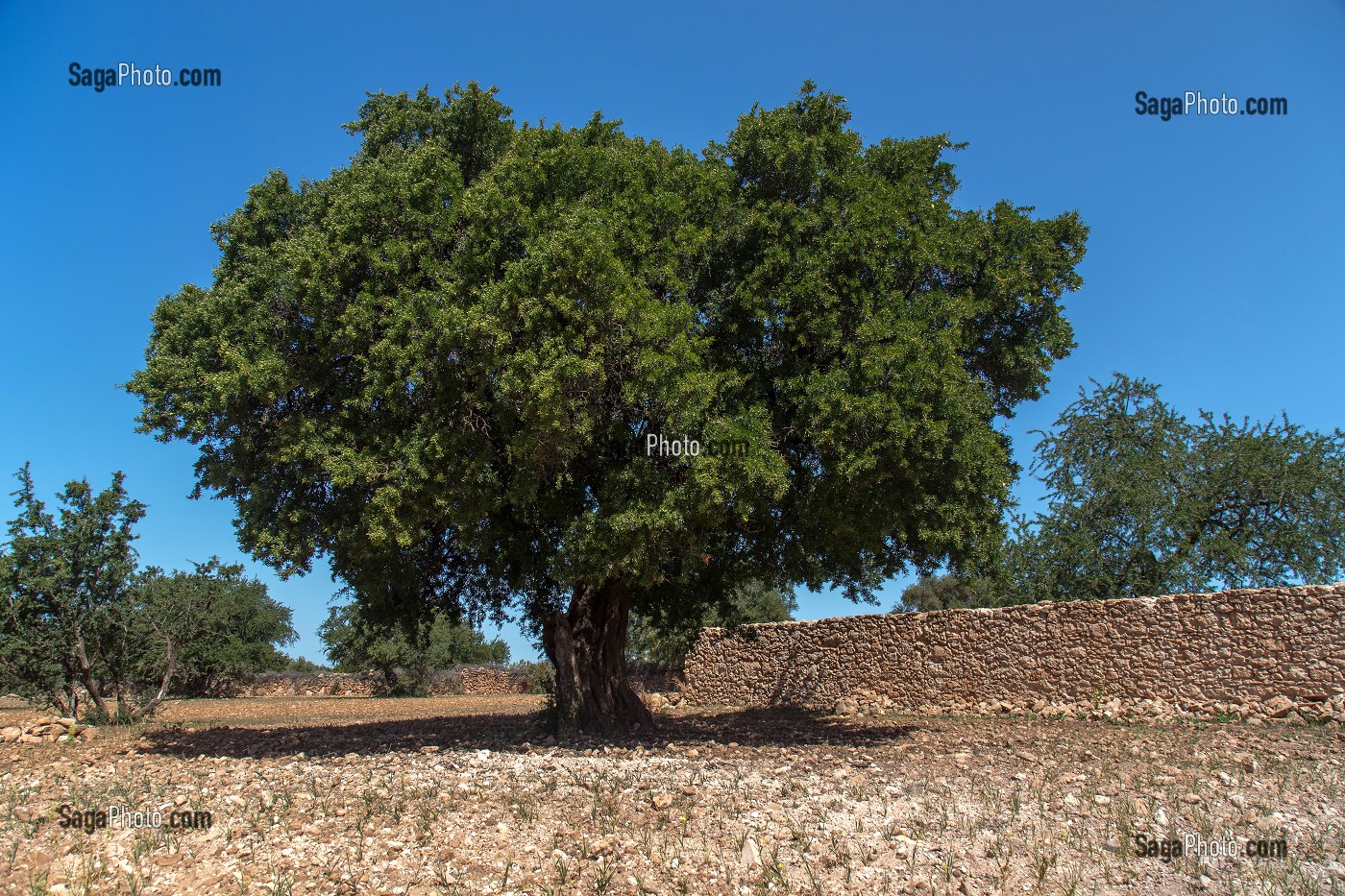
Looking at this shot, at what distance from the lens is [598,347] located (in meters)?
10.7

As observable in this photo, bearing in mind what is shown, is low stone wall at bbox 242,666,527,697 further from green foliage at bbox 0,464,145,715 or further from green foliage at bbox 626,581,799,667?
green foliage at bbox 0,464,145,715

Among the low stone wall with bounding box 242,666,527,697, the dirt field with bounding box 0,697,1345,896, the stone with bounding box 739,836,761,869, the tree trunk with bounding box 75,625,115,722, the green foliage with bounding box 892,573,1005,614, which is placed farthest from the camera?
the green foliage with bounding box 892,573,1005,614

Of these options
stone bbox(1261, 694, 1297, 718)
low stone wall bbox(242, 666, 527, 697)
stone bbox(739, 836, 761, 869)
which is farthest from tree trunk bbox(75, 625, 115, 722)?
low stone wall bbox(242, 666, 527, 697)

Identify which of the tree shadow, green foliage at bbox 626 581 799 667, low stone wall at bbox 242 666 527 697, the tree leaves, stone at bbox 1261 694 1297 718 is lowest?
low stone wall at bbox 242 666 527 697

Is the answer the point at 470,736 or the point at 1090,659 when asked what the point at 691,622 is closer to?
the point at 470,736

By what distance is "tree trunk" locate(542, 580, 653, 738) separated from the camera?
1431cm

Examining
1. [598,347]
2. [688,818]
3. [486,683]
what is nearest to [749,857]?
[688,818]

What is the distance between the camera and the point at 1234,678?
15.0m

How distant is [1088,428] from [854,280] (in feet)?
52.1

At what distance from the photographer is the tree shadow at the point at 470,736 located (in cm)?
1302

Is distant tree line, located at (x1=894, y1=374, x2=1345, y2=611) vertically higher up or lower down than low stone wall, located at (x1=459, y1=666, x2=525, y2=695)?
higher up

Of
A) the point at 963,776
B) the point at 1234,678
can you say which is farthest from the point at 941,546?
the point at 1234,678

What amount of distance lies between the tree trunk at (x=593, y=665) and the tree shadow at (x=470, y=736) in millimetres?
548

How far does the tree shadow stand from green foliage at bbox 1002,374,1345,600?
813 cm
